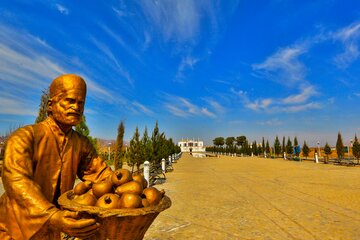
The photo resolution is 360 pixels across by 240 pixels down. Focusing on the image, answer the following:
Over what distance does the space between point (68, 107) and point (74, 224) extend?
3.03 feet

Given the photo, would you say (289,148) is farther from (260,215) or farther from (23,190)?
(23,190)

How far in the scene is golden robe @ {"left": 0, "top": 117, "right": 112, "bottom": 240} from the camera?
1621mm

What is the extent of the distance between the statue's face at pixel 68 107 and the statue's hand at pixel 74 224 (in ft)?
2.51

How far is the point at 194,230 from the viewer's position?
6.19 metres

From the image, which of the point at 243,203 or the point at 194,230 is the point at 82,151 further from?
the point at 243,203

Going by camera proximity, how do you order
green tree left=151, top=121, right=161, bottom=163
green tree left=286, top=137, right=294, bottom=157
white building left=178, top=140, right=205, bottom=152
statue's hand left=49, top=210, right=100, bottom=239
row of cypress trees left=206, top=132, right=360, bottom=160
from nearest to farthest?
statue's hand left=49, top=210, right=100, bottom=239, green tree left=151, top=121, right=161, bottom=163, row of cypress trees left=206, top=132, right=360, bottom=160, green tree left=286, top=137, right=294, bottom=157, white building left=178, top=140, right=205, bottom=152

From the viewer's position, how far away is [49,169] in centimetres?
202

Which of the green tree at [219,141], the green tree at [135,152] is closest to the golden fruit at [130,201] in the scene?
the green tree at [135,152]

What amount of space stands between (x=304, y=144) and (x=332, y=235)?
40.1 metres

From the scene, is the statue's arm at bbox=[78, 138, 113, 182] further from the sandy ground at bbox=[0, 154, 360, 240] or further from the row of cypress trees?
the row of cypress trees

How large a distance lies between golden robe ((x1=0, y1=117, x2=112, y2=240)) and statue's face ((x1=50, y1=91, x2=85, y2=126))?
0.41 ft

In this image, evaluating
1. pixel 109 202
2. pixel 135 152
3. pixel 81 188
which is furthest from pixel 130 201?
pixel 135 152

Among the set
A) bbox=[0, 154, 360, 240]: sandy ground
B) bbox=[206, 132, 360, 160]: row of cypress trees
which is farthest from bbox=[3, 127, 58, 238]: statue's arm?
bbox=[206, 132, 360, 160]: row of cypress trees

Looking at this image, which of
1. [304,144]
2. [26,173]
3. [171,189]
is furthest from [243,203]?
[304,144]
